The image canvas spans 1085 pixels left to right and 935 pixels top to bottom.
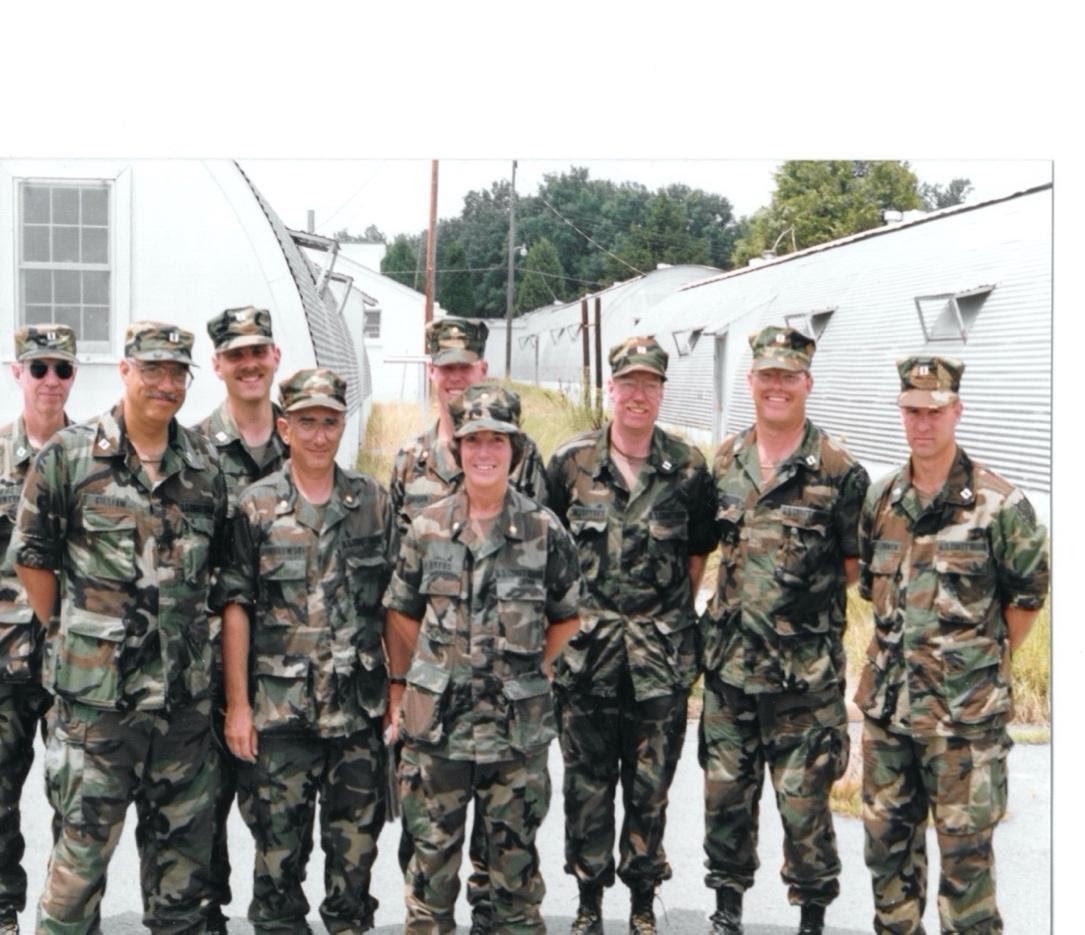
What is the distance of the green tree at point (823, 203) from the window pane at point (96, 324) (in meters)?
2.51

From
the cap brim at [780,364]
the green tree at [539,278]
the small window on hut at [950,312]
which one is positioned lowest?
the cap brim at [780,364]

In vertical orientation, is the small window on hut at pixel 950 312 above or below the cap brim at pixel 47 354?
above

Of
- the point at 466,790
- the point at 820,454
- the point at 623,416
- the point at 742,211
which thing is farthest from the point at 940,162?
the point at 466,790

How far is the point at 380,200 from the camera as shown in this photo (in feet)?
15.2

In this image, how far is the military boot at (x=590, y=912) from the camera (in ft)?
13.1

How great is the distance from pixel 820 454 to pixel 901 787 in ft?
3.65

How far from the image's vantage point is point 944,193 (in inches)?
174


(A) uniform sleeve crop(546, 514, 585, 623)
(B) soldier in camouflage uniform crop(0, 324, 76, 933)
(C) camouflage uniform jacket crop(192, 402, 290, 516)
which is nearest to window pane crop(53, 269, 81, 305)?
(B) soldier in camouflage uniform crop(0, 324, 76, 933)

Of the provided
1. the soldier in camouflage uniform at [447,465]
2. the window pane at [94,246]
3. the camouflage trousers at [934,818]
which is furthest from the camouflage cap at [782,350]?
the window pane at [94,246]

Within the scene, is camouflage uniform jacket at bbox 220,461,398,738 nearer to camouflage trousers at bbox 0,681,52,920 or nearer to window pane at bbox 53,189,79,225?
camouflage trousers at bbox 0,681,52,920

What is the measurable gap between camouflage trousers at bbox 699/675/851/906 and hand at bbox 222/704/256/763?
5.07ft

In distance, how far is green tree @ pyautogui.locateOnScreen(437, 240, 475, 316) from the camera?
184 inches

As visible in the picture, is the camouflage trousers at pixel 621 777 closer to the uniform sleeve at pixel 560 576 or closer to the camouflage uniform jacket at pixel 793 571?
the camouflage uniform jacket at pixel 793 571

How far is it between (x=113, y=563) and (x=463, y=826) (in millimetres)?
1313
